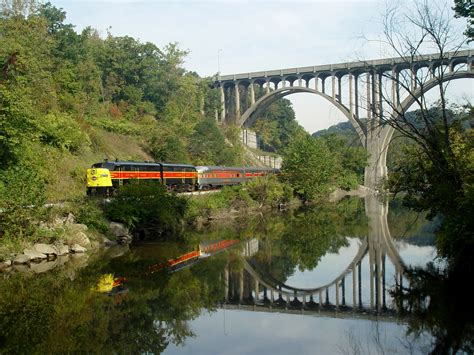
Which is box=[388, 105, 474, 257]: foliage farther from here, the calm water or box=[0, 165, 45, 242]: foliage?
box=[0, 165, 45, 242]: foliage

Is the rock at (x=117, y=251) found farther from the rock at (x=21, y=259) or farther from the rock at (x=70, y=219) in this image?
the rock at (x=21, y=259)

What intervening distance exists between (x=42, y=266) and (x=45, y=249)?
1.36m

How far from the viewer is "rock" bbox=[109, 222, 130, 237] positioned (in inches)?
819

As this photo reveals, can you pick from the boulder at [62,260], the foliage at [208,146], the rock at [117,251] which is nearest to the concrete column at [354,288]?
the rock at [117,251]

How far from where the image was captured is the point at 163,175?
3106 centimetres

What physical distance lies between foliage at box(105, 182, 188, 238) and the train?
5.05 ft

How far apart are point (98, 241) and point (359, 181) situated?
44358 millimetres

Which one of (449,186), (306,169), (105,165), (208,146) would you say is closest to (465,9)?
(449,186)

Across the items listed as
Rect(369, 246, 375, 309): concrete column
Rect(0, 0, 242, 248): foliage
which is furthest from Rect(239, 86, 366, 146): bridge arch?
Rect(369, 246, 375, 309): concrete column

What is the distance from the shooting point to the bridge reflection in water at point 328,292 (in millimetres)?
11477

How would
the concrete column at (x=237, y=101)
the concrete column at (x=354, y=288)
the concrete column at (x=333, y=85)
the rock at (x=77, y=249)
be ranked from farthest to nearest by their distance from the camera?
the concrete column at (x=237, y=101) → the concrete column at (x=333, y=85) → the rock at (x=77, y=249) → the concrete column at (x=354, y=288)

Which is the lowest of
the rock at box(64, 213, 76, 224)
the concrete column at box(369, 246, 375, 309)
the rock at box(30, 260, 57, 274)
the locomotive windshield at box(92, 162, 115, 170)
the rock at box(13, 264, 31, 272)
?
A: the concrete column at box(369, 246, 375, 309)

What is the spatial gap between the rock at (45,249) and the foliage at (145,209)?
14.5ft

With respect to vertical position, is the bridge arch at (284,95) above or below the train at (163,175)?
above
